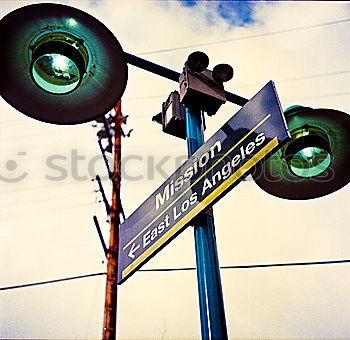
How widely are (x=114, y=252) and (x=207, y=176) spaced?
22.6ft

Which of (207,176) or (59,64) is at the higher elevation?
(59,64)

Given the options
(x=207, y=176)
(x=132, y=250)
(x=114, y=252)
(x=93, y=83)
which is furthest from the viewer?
(x=114, y=252)

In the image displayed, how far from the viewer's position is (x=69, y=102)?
2945mm

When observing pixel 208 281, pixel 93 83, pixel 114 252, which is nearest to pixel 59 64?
pixel 93 83

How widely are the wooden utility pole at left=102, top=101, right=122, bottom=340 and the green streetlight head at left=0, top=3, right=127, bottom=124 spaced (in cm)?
567

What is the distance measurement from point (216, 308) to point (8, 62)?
2.13 metres

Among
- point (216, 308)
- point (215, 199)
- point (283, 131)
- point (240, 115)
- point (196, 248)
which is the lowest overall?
point (216, 308)

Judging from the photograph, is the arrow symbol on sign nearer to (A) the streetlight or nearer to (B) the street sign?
(B) the street sign

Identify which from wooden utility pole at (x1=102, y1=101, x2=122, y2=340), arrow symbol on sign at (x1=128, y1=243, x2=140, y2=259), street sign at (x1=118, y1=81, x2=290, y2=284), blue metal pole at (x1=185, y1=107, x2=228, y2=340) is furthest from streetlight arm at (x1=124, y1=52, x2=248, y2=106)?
wooden utility pole at (x1=102, y1=101, x2=122, y2=340)

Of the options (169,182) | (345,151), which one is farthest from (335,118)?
(169,182)

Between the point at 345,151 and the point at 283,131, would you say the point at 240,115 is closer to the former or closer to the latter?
the point at 283,131

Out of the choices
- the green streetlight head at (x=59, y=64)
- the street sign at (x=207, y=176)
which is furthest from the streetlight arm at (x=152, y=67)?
the street sign at (x=207, y=176)

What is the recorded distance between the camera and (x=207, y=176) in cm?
232

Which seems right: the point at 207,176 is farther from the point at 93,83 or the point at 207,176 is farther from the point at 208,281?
the point at 93,83
